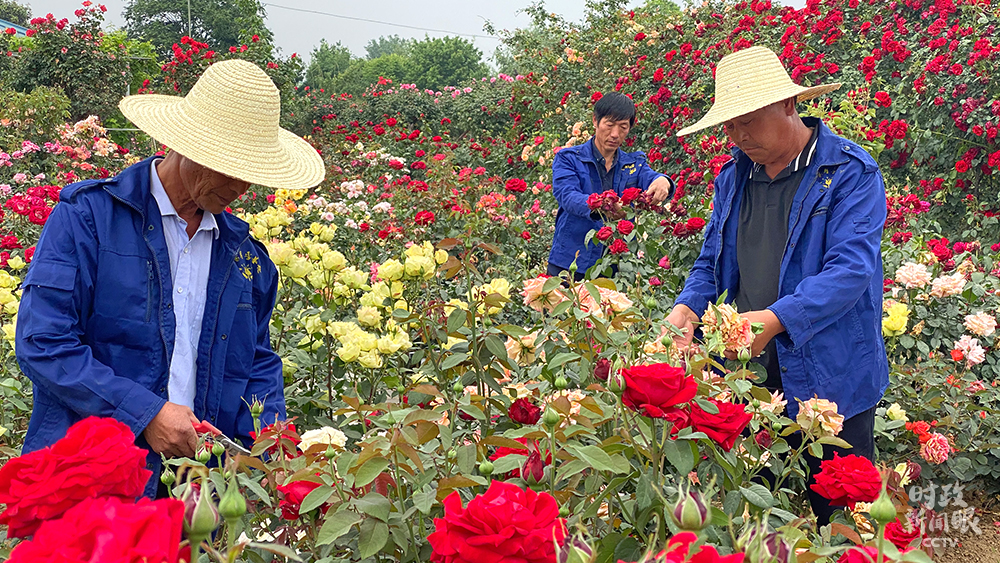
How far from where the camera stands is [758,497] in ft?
3.35

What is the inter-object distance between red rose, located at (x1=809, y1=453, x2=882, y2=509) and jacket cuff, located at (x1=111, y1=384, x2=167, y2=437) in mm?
1151

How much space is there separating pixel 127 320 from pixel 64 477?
3.04ft

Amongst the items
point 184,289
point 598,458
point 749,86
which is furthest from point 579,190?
point 598,458

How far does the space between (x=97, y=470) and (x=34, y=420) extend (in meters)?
0.98

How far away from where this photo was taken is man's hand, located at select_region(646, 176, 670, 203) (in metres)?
3.22

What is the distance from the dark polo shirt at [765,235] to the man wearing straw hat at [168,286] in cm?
113

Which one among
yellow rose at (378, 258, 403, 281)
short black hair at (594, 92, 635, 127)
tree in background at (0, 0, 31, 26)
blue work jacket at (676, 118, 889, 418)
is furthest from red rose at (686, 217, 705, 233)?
tree in background at (0, 0, 31, 26)

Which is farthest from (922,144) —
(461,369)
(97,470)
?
(97,470)

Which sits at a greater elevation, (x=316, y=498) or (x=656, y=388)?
(x=656, y=388)

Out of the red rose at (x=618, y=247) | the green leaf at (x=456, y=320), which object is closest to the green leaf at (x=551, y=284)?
the green leaf at (x=456, y=320)

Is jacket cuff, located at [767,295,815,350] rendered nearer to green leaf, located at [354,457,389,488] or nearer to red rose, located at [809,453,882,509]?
red rose, located at [809,453,882,509]

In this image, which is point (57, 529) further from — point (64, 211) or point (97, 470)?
point (64, 211)

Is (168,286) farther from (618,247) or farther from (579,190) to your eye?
(579,190)

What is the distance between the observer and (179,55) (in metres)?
8.40
